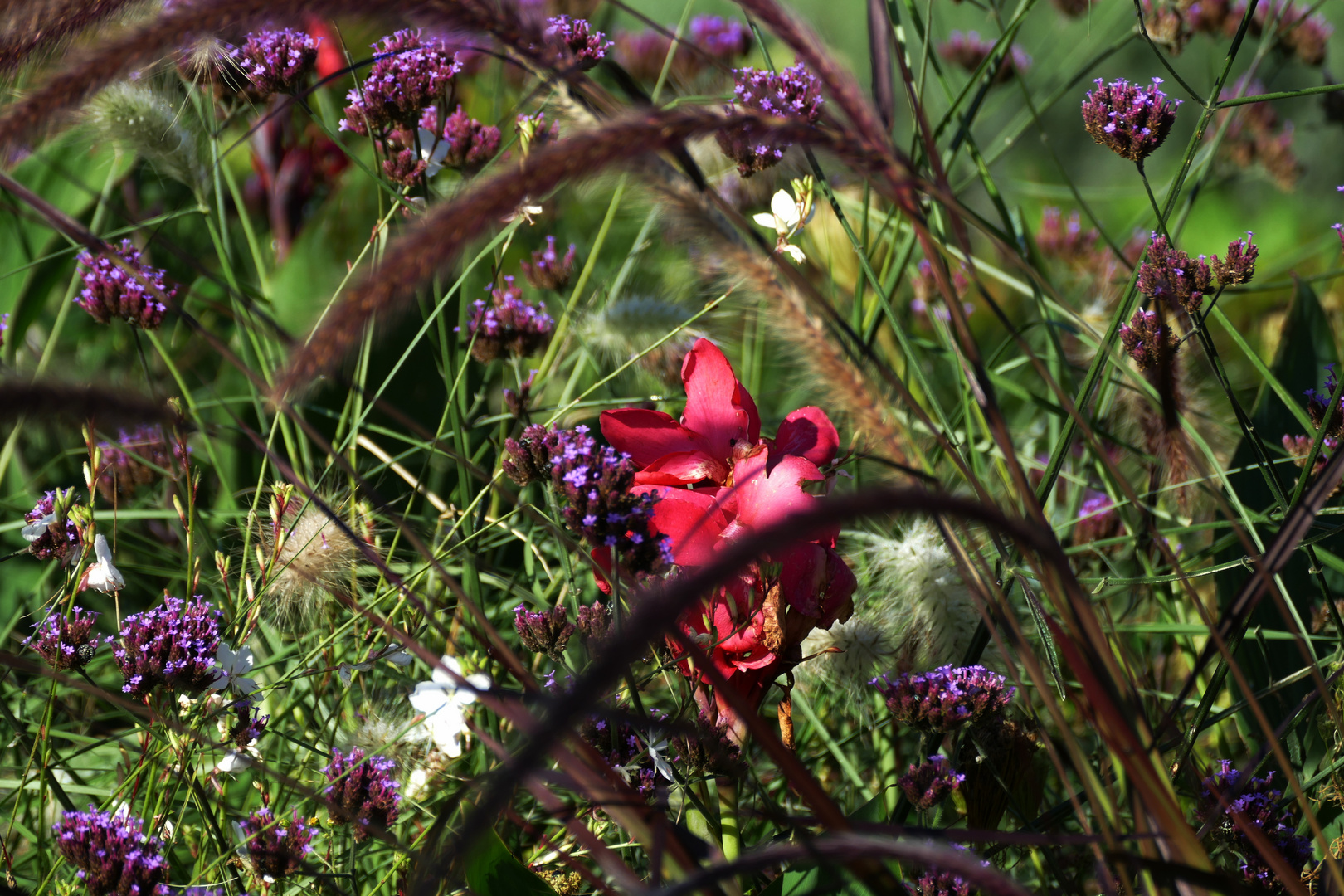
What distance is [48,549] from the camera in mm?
706

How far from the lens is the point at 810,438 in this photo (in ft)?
2.19

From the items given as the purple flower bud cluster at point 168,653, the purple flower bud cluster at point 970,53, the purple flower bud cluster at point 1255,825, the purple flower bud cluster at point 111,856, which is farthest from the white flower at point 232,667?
the purple flower bud cluster at point 970,53

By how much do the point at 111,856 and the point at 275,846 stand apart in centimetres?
8

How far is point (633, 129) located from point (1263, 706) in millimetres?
767

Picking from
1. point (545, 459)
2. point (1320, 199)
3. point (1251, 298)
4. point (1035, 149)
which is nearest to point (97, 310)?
point (545, 459)

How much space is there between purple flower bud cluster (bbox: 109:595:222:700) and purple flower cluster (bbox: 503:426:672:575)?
0.23m

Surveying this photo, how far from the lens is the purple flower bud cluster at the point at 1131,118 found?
704 mm

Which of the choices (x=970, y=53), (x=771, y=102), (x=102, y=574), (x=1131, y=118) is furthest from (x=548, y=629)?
(x=970, y=53)

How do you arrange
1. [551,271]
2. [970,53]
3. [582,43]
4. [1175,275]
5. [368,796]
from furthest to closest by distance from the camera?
[970,53] < [551,271] < [582,43] < [1175,275] < [368,796]

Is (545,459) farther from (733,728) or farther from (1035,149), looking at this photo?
(1035,149)

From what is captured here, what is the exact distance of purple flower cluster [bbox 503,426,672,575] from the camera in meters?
0.56

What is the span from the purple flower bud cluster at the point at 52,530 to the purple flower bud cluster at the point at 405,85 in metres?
0.35

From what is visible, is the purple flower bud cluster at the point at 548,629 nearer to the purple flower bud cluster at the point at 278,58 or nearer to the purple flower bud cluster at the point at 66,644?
the purple flower bud cluster at the point at 66,644

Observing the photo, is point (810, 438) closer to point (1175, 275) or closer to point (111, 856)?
point (1175, 275)
